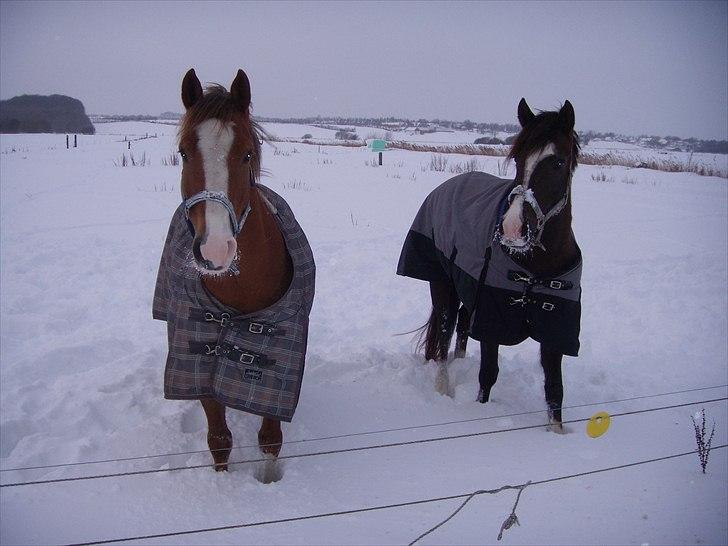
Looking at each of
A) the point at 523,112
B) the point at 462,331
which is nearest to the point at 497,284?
the point at 462,331

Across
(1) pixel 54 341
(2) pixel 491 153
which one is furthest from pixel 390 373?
(2) pixel 491 153

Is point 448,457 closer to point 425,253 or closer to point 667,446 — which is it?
Result: point 667,446

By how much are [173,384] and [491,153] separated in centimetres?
2172

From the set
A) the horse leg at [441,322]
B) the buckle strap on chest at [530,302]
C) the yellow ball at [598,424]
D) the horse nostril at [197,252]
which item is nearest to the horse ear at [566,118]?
the buckle strap on chest at [530,302]

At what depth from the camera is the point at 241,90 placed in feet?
6.83

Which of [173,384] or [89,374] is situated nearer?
[173,384]

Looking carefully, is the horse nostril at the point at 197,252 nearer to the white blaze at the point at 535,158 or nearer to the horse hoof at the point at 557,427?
the white blaze at the point at 535,158

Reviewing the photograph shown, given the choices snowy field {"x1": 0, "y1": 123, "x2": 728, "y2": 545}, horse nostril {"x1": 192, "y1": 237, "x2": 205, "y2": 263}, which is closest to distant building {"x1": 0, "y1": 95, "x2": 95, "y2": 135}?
snowy field {"x1": 0, "y1": 123, "x2": 728, "y2": 545}

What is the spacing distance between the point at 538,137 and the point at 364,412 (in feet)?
6.83

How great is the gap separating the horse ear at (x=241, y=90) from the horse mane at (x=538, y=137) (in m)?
1.61

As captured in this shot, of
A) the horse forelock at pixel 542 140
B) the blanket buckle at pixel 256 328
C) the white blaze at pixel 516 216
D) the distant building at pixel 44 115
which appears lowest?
the blanket buckle at pixel 256 328

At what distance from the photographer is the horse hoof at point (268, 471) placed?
245 cm

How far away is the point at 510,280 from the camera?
284cm

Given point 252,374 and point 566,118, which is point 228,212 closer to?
point 252,374
